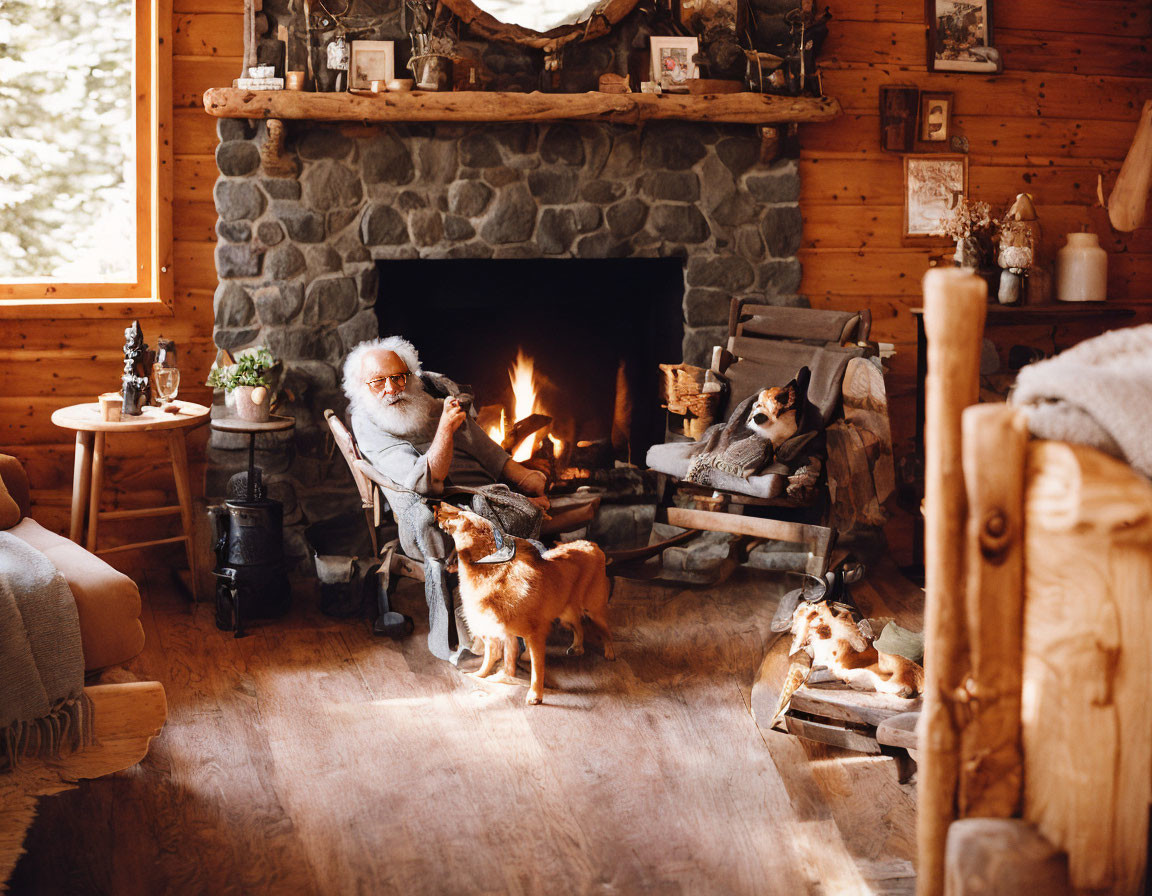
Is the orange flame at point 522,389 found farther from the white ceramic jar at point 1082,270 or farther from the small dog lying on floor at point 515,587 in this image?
the white ceramic jar at point 1082,270

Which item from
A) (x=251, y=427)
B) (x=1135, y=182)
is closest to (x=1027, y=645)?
(x=251, y=427)

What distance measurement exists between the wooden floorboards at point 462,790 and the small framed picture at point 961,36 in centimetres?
269

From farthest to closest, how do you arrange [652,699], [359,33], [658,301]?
[658,301]
[359,33]
[652,699]

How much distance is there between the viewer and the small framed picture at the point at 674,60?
425 centimetres

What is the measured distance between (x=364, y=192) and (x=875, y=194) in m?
2.17

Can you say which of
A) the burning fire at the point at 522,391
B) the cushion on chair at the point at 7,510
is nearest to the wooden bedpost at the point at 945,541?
the cushion on chair at the point at 7,510

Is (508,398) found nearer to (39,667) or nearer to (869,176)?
(869,176)

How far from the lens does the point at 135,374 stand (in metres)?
3.84

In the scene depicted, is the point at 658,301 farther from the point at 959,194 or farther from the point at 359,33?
the point at 359,33

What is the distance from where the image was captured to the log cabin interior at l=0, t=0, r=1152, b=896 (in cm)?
251

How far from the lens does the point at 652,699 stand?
3.22m

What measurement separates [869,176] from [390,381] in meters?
2.31

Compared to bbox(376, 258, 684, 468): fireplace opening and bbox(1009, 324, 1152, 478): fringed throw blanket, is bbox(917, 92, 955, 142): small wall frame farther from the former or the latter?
bbox(1009, 324, 1152, 478): fringed throw blanket

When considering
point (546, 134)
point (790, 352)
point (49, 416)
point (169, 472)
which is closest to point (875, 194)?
point (790, 352)
